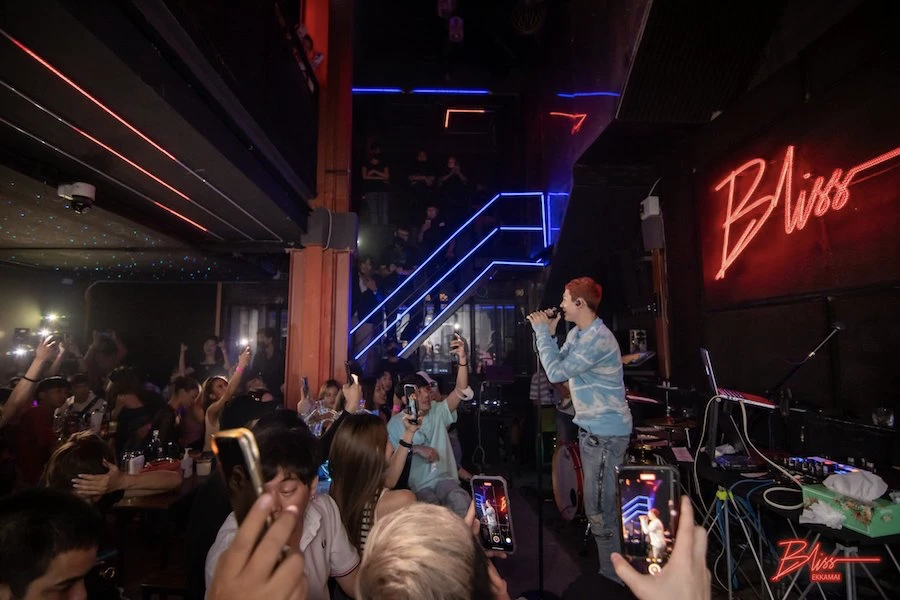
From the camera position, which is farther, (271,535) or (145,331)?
(145,331)

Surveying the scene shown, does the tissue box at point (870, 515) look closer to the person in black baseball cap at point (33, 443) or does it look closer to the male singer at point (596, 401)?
the male singer at point (596, 401)

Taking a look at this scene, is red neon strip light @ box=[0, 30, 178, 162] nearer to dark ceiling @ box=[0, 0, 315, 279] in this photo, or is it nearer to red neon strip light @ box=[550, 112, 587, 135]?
dark ceiling @ box=[0, 0, 315, 279]

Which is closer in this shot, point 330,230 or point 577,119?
point 330,230

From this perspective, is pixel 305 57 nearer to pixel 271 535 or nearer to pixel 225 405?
pixel 225 405

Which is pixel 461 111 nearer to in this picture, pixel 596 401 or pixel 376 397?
pixel 376 397

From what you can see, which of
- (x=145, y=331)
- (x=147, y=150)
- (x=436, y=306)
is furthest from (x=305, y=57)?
(x=145, y=331)

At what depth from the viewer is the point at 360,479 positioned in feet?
7.32

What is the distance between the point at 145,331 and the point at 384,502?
9.90 metres

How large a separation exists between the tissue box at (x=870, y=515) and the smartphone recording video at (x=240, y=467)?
2.59m

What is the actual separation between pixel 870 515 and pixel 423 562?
227cm

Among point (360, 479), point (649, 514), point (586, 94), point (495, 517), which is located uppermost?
point (586, 94)

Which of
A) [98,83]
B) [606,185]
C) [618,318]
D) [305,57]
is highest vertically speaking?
[305,57]

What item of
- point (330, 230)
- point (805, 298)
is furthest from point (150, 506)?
point (805, 298)

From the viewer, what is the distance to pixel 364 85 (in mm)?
10273
